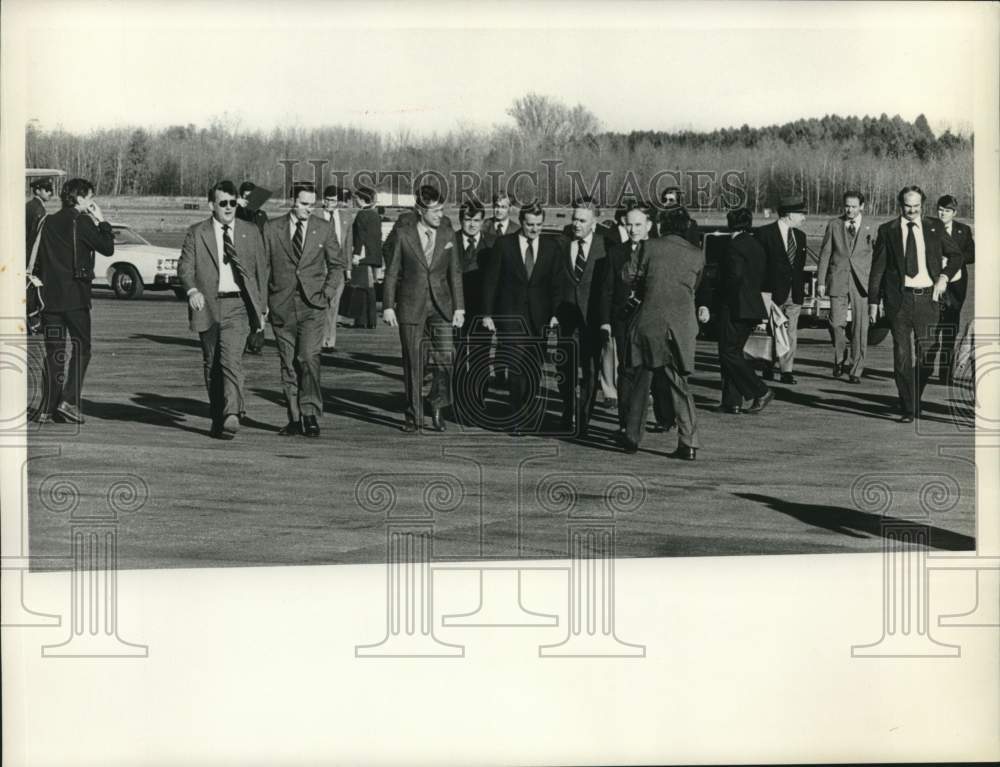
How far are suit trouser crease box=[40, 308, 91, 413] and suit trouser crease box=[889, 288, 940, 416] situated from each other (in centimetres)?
599

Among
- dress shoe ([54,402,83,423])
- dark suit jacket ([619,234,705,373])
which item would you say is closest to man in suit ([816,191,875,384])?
dark suit jacket ([619,234,705,373])

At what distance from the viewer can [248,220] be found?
14.0 metres

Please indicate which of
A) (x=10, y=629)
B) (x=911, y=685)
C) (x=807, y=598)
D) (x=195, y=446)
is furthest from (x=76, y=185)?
(x=911, y=685)

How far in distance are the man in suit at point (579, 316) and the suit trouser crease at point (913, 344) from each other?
223 centimetres

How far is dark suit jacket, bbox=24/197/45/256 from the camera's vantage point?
1300cm

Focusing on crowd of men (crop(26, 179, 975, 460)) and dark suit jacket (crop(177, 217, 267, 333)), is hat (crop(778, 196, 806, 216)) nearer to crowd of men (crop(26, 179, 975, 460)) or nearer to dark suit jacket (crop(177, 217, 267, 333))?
crowd of men (crop(26, 179, 975, 460))

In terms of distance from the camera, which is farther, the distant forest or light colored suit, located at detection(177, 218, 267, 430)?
light colored suit, located at detection(177, 218, 267, 430)

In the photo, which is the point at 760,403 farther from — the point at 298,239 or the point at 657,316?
the point at 298,239

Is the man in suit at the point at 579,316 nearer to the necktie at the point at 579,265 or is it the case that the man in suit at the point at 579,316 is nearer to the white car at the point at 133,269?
the necktie at the point at 579,265

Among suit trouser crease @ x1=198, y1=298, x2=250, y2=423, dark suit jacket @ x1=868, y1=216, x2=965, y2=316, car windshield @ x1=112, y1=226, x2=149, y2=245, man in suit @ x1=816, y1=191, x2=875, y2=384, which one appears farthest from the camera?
man in suit @ x1=816, y1=191, x2=875, y2=384

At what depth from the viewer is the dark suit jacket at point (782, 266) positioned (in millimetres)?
15414

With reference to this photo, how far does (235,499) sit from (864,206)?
5.23 m

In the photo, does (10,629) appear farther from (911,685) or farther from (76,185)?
(911,685)

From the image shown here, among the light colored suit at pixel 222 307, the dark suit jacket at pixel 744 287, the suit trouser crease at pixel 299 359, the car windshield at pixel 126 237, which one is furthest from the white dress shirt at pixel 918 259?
the car windshield at pixel 126 237
